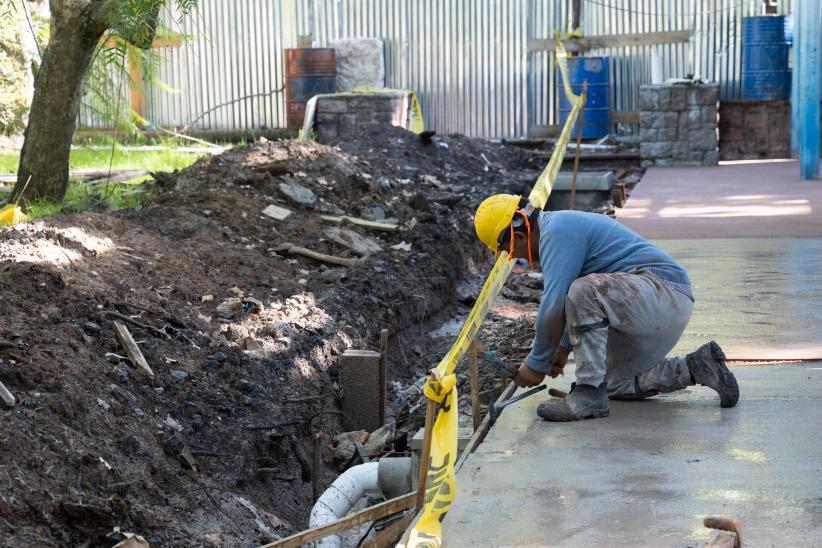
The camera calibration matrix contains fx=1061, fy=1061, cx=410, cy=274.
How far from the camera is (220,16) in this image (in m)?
19.9

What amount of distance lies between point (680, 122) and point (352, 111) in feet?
17.3

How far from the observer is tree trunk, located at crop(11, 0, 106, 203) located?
9625 millimetres

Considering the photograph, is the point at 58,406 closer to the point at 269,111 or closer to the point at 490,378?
the point at 490,378

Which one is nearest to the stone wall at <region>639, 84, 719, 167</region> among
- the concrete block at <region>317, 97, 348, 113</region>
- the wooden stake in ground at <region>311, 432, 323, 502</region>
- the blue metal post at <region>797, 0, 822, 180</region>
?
the blue metal post at <region>797, 0, 822, 180</region>

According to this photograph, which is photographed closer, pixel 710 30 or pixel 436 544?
pixel 436 544

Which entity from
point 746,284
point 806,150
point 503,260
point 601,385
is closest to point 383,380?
point 503,260

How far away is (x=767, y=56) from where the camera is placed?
676 inches

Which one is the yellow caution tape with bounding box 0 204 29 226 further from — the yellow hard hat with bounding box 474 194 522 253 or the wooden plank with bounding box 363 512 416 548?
the wooden plank with bounding box 363 512 416 548

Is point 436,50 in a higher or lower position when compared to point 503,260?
higher

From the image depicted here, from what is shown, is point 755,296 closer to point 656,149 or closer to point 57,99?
point 57,99

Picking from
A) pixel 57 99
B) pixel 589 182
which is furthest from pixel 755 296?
pixel 589 182

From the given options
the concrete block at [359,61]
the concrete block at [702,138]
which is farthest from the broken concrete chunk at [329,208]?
the concrete block at [359,61]

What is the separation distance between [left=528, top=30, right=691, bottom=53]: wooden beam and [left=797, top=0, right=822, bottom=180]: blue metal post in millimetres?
3768

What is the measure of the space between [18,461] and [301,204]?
6.49 m
